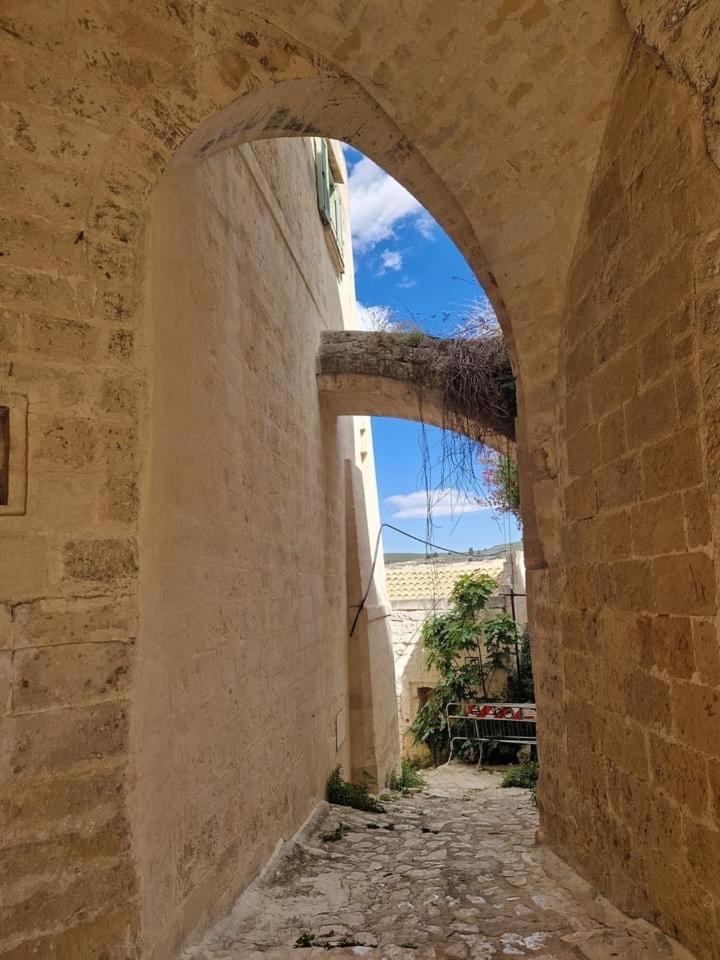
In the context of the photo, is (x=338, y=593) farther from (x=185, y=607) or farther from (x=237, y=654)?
(x=185, y=607)

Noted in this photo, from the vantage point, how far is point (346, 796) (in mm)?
5020

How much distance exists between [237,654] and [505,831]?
7.30ft

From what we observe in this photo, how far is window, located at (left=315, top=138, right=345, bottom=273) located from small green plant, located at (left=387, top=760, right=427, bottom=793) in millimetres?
5731

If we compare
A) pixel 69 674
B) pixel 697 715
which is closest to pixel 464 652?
pixel 697 715

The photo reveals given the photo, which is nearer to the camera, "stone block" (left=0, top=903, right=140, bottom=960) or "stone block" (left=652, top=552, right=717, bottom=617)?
"stone block" (left=0, top=903, right=140, bottom=960)

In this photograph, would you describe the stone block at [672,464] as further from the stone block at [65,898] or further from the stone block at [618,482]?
the stone block at [65,898]

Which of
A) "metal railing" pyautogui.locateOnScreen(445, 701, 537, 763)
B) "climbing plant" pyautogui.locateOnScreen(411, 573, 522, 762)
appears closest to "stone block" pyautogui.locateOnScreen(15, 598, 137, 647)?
"metal railing" pyautogui.locateOnScreen(445, 701, 537, 763)

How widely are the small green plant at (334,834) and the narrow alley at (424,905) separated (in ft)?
0.03

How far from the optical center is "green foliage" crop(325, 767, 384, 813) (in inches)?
195

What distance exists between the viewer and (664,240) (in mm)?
2193

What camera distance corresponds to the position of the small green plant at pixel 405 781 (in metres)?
7.31

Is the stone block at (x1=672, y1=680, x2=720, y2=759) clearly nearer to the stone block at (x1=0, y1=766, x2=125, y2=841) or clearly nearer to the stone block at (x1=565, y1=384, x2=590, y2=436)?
the stone block at (x1=565, y1=384, x2=590, y2=436)

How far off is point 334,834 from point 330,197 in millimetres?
5912

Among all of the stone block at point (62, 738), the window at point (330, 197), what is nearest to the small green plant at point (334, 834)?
the stone block at point (62, 738)
